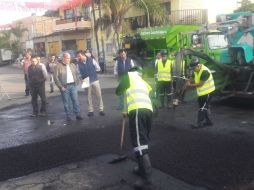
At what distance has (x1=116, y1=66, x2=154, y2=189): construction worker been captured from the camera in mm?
5516

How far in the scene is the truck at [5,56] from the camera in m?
49.6

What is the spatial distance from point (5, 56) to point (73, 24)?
17.4 meters

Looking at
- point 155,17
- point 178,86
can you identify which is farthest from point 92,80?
point 155,17

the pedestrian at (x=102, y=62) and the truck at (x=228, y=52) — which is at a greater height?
the truck at (x=228, y=52)

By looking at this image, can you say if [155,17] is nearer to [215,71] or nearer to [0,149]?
[215,71]

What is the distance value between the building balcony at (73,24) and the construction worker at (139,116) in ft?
97.1

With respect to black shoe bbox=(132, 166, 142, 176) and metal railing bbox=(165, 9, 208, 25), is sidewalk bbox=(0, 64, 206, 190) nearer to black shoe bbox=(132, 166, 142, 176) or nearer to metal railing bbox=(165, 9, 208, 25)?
black shoe bbox=(132, 166, 142, 176)

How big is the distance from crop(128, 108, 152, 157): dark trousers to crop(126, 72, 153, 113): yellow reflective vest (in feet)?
0.23

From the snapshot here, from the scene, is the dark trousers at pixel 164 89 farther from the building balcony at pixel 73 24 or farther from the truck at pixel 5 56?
the truck at pixel 5 56

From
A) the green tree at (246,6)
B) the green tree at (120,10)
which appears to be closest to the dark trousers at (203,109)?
the green tree at (120,10)

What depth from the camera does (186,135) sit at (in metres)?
7.95

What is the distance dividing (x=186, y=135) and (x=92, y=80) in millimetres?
3520

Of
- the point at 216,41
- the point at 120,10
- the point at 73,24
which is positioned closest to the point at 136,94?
the point at 216,41

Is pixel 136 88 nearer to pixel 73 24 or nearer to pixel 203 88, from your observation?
pixel 203 88
